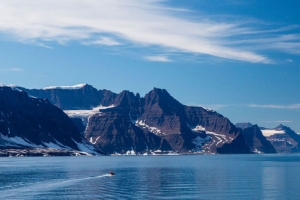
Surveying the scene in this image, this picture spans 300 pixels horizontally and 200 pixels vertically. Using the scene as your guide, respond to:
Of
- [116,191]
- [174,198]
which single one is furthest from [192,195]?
[116,191]

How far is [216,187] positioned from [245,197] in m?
21.0

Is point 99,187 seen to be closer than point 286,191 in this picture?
No

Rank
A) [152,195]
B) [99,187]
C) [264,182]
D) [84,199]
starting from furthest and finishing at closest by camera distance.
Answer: [264,182], [99,187], [152,195], [84,199]

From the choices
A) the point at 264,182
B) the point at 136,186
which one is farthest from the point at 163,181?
the point at 264,182

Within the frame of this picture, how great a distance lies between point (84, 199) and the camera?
108312 mm

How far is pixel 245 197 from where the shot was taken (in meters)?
114

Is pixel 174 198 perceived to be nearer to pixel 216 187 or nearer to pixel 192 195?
pixel 192 195

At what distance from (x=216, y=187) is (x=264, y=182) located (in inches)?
901

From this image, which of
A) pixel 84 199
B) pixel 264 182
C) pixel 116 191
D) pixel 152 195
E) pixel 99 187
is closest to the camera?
pixel 84 199

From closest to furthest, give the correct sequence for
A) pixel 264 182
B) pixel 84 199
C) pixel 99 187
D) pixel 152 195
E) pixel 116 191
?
pixel 84 199, pixel 152 195, pixel 116 191, pixel 99 187, pixel 264 182

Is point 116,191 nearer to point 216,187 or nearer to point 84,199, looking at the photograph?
point 84,199

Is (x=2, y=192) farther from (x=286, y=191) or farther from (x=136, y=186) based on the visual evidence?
(x=286, y=191)

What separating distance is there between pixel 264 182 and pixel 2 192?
2940 inches

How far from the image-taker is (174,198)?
366ft
